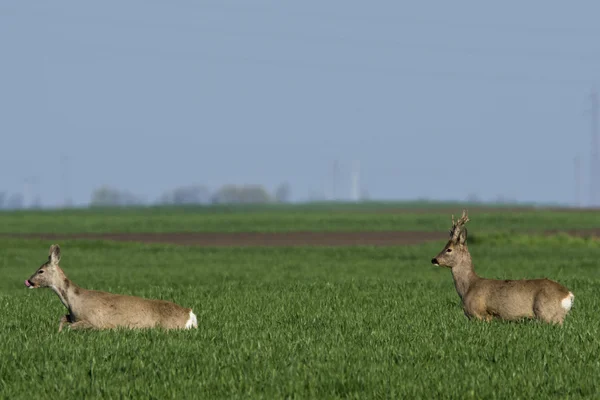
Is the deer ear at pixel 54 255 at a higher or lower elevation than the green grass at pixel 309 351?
higher

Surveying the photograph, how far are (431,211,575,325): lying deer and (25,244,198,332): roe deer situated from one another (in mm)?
4730

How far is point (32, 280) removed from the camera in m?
16.7

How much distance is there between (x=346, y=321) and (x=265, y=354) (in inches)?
177

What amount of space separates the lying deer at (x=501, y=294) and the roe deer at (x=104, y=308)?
15.5 feet

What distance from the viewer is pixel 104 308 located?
16812 millimetres

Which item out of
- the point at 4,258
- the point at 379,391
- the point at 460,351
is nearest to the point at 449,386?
the point at 379,391

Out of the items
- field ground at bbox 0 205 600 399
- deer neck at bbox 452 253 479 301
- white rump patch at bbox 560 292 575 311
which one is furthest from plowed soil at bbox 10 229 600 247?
white rump patch at bbox 560 292 575 311

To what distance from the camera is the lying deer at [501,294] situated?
1686 centimetres

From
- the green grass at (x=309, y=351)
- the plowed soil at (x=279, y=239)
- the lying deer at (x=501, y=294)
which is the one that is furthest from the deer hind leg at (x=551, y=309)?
the plowed soil at (x=279, y=239)

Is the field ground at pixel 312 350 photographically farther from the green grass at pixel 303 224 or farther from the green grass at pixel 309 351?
the green grass at pixel 303 224

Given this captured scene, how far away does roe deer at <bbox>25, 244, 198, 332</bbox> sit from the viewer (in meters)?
16.8

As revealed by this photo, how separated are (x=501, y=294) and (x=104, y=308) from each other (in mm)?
6875

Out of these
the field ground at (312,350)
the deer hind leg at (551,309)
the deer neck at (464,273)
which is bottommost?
the field ground at (312,350)

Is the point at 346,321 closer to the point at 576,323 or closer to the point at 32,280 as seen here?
the point at 576,323
